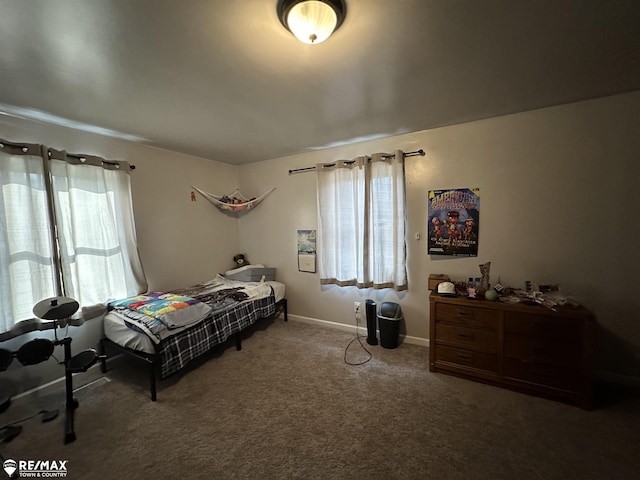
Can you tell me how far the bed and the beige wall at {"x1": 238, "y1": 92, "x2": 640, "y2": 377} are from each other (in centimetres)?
185

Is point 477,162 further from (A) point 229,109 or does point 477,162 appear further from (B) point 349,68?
(A) point 229,109

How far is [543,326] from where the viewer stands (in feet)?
6.28

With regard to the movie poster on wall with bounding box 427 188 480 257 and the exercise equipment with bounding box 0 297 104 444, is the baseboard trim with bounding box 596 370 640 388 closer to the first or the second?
the movie poster on wall with bounding box 427 188 480 257

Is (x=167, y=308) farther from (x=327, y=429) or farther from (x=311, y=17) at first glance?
(x=311, y=17)

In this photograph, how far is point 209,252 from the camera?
3.68 metres

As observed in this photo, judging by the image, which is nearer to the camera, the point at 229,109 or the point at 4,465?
the point at 4,465

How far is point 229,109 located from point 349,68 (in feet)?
3.59

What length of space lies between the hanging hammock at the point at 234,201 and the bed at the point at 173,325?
51.6 inches

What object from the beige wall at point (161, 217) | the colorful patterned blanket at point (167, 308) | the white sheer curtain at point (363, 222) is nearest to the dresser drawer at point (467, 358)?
the white sheer curtain at point (363, 222)

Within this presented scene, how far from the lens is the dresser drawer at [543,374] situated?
1.86 m

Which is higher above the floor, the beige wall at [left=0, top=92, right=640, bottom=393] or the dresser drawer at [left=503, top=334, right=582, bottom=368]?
the beige wall at [left=0, top=92, right=640, bottom=393]

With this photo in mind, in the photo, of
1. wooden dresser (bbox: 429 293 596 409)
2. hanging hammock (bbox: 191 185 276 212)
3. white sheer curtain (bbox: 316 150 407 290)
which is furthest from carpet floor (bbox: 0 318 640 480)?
hanging hammock (bbox: 191 185 276 212)

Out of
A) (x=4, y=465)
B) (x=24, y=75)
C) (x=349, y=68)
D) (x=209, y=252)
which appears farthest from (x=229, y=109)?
(x=4, y=465)

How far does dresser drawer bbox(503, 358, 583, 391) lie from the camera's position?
6.10ft
